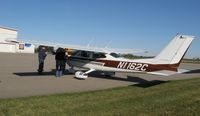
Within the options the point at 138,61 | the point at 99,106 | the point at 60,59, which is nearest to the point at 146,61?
the point at 138,61

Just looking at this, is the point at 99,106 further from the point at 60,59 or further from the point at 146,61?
the point at 60,59

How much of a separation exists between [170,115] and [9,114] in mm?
4015

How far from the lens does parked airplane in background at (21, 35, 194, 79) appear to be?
16500mm

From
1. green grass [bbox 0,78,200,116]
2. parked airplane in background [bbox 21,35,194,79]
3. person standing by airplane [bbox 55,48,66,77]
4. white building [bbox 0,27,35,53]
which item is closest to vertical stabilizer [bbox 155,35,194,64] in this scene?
parked airplane in background [bbox 21,35,194,79]

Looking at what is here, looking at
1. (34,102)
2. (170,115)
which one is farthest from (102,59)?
(170,115)

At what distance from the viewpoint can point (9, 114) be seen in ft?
24.7

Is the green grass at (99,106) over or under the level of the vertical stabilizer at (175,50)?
under

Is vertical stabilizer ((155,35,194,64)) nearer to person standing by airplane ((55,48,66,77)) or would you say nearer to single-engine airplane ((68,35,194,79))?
single-engine airplane ((68,35,194,79))

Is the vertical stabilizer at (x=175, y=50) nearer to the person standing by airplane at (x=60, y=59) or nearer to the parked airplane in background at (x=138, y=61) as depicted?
the parked airplane in background at (x=138, y=61)

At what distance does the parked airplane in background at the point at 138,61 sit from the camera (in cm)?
1650

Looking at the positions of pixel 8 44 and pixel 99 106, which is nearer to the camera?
pixel 99 106

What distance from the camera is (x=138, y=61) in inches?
678

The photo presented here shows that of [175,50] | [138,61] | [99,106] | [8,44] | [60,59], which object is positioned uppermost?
[175,50]

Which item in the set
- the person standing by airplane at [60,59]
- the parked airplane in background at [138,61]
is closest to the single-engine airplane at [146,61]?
the parked airplane in background at [138,61]
